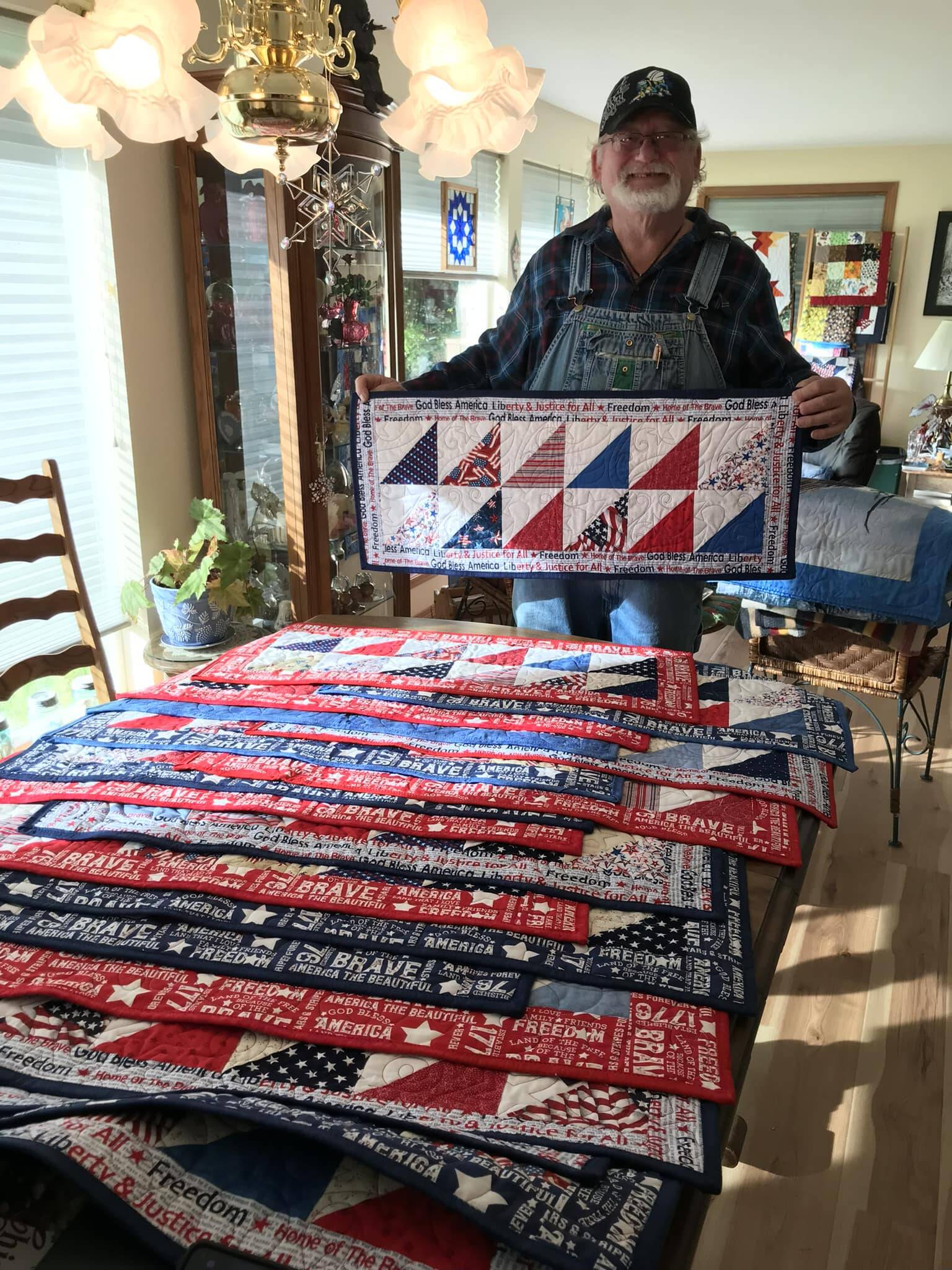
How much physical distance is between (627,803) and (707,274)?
1.20 m

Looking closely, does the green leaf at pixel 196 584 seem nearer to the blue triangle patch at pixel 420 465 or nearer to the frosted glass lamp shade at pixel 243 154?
the blue triangle patch at pixel 420 465

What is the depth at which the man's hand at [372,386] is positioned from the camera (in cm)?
204

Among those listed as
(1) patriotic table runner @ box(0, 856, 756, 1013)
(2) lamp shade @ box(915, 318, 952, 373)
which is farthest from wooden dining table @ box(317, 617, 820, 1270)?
(2) lamp shade @ box(915, 318, 952, 373)

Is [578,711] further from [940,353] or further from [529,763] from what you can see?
[940,353]

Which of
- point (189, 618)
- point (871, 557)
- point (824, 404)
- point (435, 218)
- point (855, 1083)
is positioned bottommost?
point (855, 1083)

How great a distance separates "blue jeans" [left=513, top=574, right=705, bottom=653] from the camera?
2043mm

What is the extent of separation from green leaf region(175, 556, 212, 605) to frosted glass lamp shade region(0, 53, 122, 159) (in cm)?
146

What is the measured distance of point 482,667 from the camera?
167 centimetres

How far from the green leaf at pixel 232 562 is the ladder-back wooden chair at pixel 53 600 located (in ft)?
2.29

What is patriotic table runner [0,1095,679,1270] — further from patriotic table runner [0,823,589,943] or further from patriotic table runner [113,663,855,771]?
patriotic table runner [113,663,855,771]

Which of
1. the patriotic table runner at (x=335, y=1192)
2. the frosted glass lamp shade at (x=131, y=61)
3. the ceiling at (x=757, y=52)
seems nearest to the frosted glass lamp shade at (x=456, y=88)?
the frosted glass lamp shade at (x=131, y=61)

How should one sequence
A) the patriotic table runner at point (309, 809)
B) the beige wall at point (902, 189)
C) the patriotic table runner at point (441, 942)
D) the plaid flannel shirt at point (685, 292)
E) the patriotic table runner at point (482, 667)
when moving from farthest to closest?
the beige wall at point (902, 189)
the plaid flannel shirt at point (685, 292)
the patriotic table runner at point (482, 667)
the patriotic table runner at point (309, 809)
the patriotic table runner at point (441, 942)

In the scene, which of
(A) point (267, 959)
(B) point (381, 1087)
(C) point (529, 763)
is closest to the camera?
(B) point (381, 1087)

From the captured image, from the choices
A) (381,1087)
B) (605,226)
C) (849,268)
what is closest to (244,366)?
(605,226)
